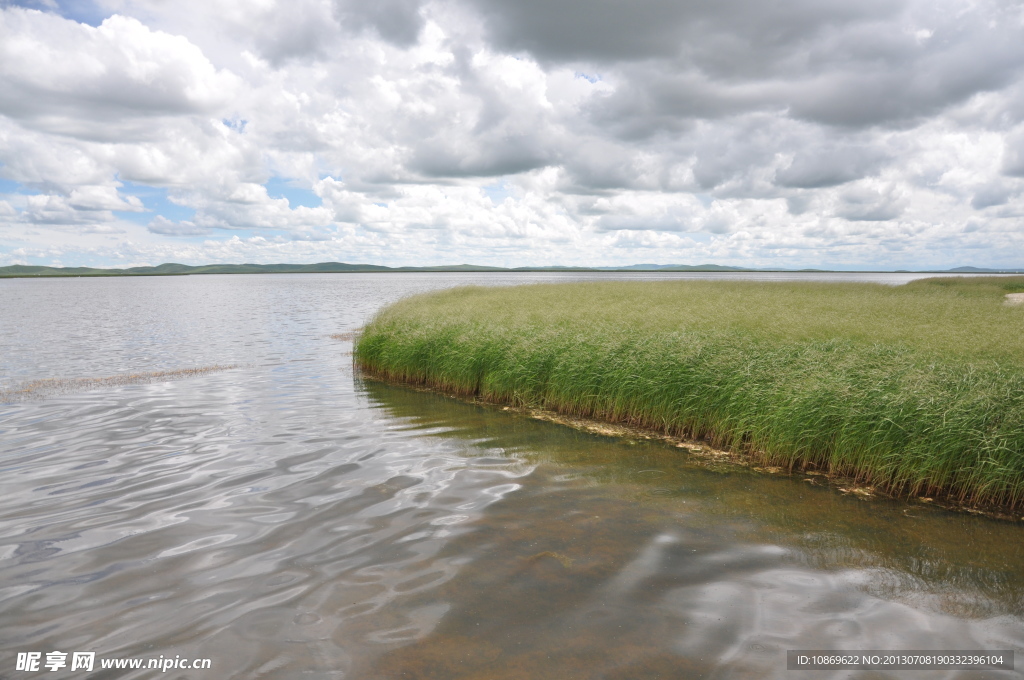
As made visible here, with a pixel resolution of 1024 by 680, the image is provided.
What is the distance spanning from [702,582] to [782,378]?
7.21 meters

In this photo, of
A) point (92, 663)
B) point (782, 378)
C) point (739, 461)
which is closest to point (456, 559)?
point (92, 663)

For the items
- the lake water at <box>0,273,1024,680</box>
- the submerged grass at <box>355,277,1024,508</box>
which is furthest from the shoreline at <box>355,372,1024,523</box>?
the lake water at <box>0,273,1024,680</box>

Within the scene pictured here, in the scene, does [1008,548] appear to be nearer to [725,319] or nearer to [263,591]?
[263,591]

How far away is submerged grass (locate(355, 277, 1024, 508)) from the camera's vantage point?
10.1 meters

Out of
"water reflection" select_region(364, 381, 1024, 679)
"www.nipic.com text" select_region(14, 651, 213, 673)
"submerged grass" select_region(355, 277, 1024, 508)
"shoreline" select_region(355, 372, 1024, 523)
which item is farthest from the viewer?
"submerged grass" select_region(355, 277, 1024, 508)

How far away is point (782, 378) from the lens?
505 inches

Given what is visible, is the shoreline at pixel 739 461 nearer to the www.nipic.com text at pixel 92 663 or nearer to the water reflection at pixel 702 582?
the water reflection at pixel 702 582

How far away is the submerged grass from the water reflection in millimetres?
1050

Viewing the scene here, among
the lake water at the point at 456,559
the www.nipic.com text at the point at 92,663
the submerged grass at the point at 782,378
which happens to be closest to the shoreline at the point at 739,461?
the submerged grass at the point at 782,378

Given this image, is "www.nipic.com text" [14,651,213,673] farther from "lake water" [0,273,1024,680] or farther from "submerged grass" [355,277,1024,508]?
"submerged grass" [355,277,1024,508]

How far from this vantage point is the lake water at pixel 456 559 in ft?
19.0

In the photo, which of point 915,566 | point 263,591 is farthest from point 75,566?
point 915,566

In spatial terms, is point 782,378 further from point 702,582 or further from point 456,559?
point 456,559

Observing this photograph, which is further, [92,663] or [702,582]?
[702,582]
